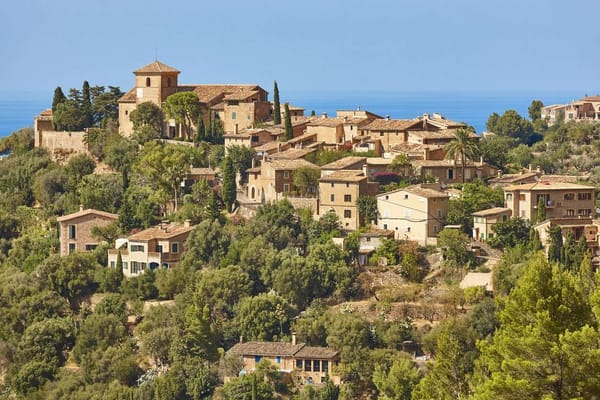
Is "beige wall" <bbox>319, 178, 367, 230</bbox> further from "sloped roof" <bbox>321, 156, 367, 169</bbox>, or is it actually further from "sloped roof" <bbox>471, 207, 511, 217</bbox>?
"sloped roof" <bbox>471, 207, 511, 217</bbox>

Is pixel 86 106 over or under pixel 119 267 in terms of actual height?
over

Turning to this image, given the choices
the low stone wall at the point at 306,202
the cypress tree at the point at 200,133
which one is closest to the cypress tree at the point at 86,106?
the cypress tree at the point at 200,133

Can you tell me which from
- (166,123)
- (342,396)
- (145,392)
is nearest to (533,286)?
(342,396)

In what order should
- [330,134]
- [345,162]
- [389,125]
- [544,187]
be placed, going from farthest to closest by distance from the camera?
[330,134] → [389,125] → [345,162] → [544,187]

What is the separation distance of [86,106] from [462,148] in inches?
741

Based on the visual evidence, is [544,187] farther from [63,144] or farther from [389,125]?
[63,144]

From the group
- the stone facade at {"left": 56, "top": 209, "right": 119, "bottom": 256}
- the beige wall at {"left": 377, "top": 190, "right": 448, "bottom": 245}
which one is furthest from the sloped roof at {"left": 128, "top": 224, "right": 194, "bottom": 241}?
the beige wall at {"left": 377, "top": 190, "right": 448, "bottom": 245}

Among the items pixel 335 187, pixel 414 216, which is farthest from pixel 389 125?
pixel 414 216

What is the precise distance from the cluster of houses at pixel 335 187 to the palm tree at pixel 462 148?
206mm

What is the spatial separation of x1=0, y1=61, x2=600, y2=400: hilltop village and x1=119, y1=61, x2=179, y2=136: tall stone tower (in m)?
1.80

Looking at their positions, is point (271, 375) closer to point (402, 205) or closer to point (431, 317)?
point (431, 317)

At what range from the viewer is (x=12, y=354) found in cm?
4816

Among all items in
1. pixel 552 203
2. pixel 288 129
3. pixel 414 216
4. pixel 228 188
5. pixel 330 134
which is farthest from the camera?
pixel 288 129

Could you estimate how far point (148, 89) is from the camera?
6256 cm
